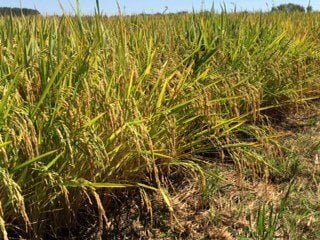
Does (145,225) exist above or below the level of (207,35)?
below

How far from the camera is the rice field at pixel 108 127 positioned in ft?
6.70

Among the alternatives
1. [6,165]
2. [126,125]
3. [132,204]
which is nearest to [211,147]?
[132,204]

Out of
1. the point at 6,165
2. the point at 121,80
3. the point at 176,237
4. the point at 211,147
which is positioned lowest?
the point at 176,237

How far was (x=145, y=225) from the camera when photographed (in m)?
2.49

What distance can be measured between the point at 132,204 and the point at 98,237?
313 millimetres

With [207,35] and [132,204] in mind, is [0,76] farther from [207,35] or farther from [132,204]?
[207,35]

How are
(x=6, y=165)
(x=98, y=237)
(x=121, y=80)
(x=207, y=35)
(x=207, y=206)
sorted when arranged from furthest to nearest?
(x=207, y=35), (x=207, y=206), (x=121, y=80), (x=98, y=237), (x=6, y=165)

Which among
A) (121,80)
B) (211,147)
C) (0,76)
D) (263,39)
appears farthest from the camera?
(263,39)

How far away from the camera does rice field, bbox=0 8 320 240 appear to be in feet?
6.70

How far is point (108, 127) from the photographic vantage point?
2320mm

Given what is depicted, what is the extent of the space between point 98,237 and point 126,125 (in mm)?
567

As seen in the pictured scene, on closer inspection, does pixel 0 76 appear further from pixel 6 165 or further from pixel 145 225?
pixel 145 225

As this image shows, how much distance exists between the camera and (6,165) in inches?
73.6

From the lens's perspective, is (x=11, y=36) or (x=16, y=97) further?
(x=11, y=36)
